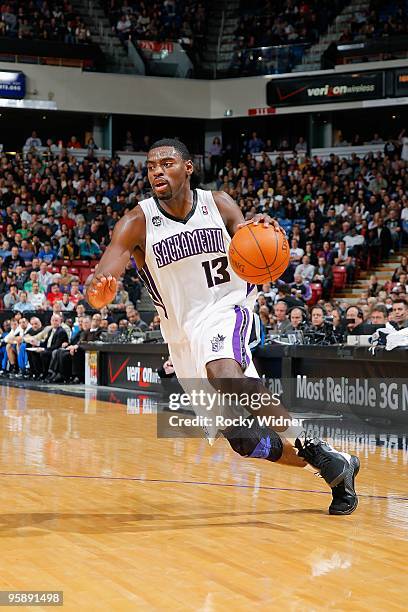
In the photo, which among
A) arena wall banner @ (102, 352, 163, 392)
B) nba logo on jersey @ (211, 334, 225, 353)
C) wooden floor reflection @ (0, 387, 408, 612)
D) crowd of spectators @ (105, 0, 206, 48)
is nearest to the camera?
wooden floor reflection @ (0, 387, 408, 612)

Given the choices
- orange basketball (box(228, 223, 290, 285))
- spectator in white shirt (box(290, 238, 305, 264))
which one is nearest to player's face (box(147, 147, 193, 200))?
orange basketball (box(228, 223, 290, 285))

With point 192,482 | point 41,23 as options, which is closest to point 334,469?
point 192,482

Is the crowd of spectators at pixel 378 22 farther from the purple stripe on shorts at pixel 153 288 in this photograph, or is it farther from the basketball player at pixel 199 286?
the purple stripe on shorts at pixel 153 288

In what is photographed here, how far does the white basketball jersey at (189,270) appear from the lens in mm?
5785

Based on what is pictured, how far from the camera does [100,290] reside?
5.17 meters

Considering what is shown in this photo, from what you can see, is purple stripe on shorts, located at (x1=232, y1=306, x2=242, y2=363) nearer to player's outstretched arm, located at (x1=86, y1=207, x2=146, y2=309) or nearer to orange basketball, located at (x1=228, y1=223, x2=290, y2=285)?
orange basketball, located at (x1=228, y1=223, x2=290, y2=285)

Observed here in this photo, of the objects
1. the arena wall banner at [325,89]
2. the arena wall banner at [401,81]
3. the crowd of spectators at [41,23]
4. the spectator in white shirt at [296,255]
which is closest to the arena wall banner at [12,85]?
the crowd of spectators at [41,23]

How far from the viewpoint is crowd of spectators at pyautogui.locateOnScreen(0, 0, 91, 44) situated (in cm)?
2803

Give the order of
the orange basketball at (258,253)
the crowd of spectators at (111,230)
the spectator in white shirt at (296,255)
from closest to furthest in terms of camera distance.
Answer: the orange basketball at (258,253) → the crowd of spectators at (111,230) → the spectator in white shirt at (296,255)

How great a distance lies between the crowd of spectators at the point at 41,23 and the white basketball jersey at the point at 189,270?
23.8 metres

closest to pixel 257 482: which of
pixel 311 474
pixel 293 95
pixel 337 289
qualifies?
pixel 311 474

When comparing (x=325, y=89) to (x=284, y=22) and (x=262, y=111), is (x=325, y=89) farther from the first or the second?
(x=284, y=22)

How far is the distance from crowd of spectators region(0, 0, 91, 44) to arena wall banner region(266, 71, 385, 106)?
631 cm

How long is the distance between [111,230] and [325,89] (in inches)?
310
